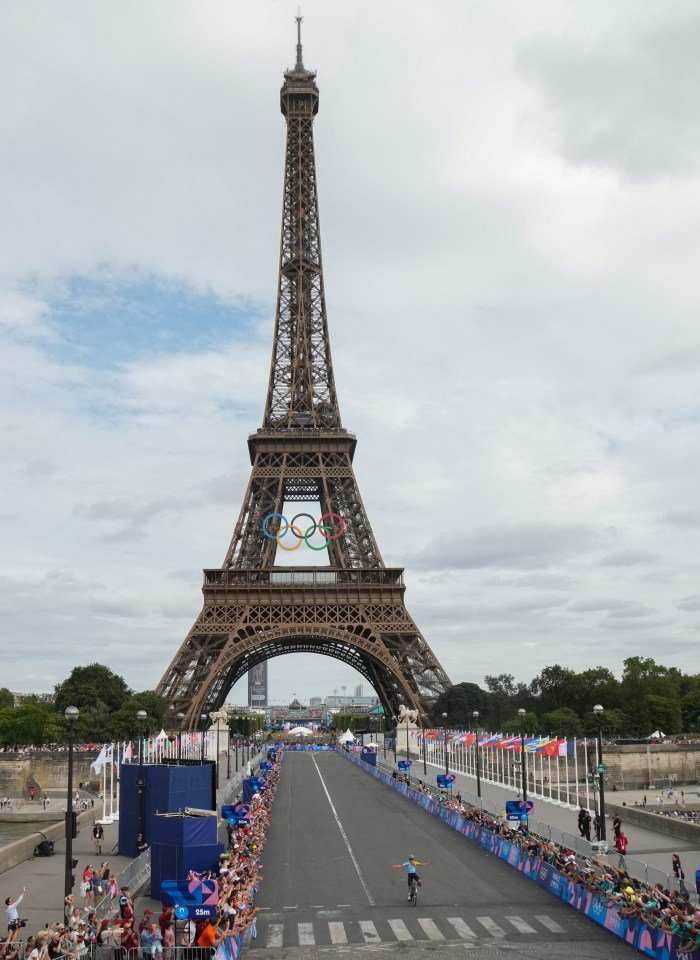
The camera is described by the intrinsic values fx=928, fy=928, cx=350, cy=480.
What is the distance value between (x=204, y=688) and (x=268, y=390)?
33053 mm

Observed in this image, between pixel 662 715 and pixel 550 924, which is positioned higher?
pixel 662 715

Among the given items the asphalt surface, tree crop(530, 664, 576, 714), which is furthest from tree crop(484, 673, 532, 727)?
the asphalt surface

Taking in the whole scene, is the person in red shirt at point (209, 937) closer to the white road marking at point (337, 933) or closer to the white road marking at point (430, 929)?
the white road marking at point (337, 933)

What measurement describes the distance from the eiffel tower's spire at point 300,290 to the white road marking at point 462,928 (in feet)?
242

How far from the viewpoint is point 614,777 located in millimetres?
78688

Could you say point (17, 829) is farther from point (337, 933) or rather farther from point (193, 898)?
point (193, 898)

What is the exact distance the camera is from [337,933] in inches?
928

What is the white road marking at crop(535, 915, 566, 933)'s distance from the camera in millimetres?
23812

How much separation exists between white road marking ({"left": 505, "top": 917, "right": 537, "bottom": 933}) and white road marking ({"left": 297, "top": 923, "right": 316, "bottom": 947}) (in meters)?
5.28

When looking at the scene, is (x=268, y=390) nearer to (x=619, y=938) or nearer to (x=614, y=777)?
(x=614, y=777)

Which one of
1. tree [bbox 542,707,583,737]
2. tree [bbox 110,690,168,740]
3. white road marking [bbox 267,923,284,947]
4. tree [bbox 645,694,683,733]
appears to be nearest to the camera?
white road marking [bbox 267,923,284,947]

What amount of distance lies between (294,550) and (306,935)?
228ft

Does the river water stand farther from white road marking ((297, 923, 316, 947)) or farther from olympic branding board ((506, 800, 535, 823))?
white road marking ((297, 923, 316, 947))

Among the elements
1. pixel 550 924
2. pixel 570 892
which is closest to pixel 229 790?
pixel 570 892
